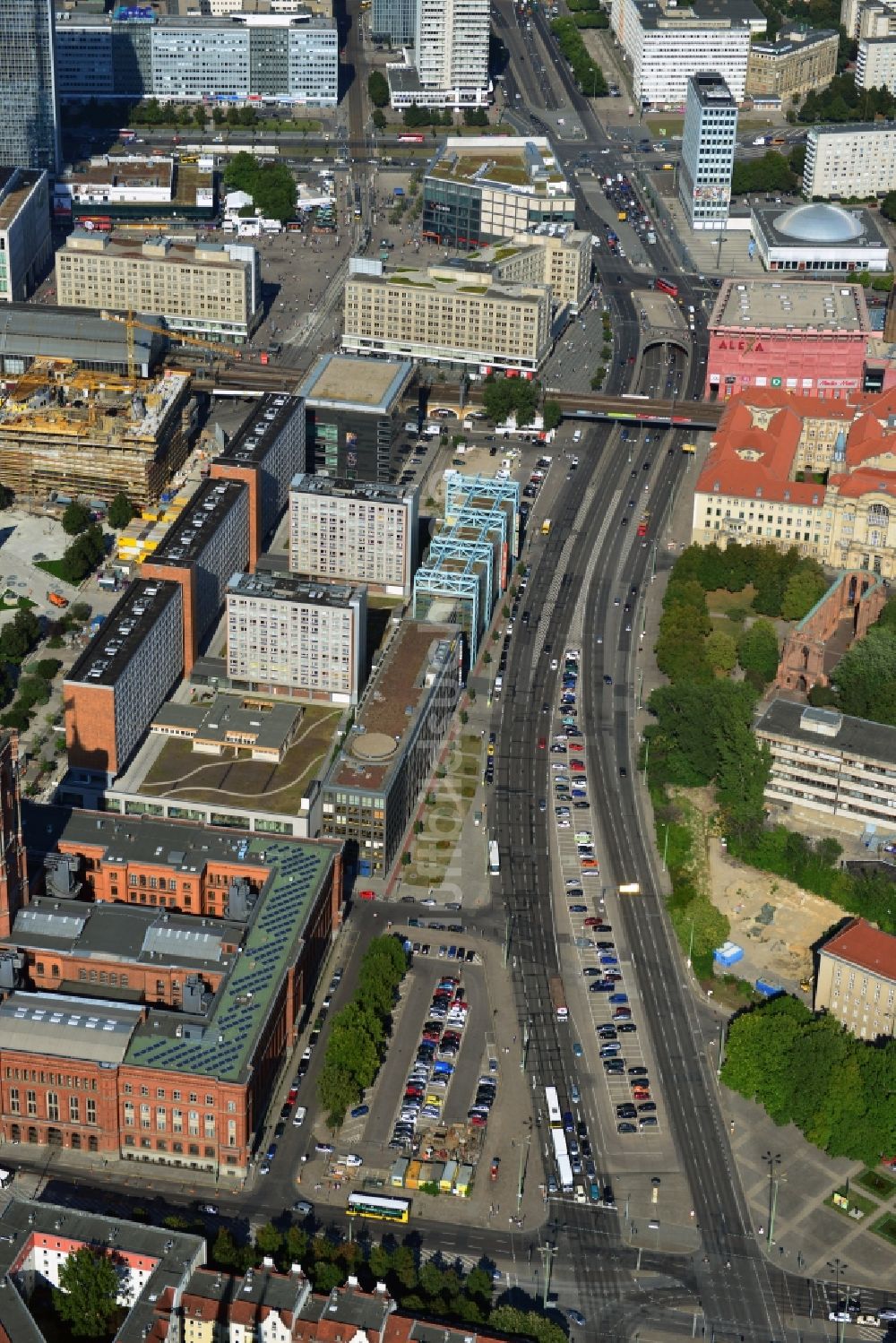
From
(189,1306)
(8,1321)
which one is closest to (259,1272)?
(189,1306)

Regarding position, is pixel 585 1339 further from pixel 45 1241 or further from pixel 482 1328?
pixel 45 1241

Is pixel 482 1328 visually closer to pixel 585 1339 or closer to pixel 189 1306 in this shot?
pixel 585 1339

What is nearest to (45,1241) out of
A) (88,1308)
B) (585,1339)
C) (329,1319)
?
(88,1308)

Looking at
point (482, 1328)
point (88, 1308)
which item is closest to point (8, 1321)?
point (88, 1308)

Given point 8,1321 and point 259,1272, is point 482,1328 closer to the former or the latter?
point 259,1272
